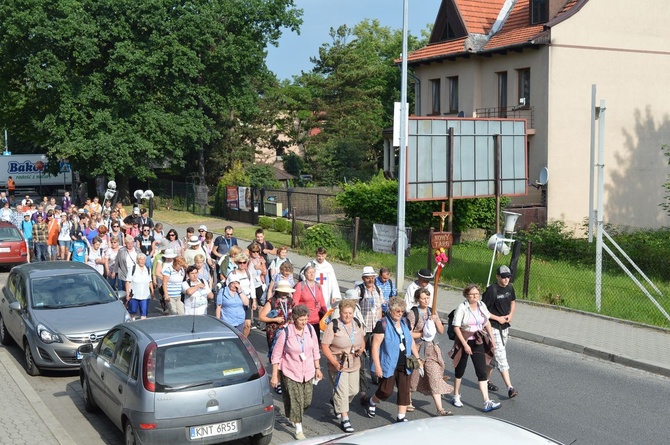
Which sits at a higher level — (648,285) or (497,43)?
(497,43)

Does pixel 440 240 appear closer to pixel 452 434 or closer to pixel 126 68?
pixel 452 434

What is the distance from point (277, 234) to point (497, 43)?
1191cm

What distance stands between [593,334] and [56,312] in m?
9.38

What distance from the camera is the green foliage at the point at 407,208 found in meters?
27.9

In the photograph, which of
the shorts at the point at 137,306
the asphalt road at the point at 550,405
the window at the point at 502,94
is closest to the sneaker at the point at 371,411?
the asphalt road at the point at 550,405

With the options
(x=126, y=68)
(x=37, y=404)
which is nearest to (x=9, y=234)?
(x=37, y=404)

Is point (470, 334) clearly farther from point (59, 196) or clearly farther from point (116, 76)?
point (59, 196)

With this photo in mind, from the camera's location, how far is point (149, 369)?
8188 millimetres

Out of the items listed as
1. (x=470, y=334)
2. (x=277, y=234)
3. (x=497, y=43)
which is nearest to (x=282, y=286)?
(x=470, y=334)

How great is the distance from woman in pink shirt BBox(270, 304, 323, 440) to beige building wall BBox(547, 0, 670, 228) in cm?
2438

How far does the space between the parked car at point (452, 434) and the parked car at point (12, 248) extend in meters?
22.3

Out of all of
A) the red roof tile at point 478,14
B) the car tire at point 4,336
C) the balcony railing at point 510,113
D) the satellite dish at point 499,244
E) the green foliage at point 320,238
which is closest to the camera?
the car tire at point 4,336

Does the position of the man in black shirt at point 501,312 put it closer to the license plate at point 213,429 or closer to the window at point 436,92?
the license plate at point 213,429

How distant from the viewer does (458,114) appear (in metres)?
35.3
